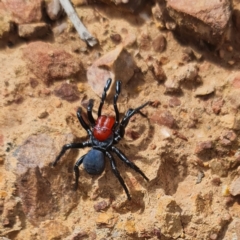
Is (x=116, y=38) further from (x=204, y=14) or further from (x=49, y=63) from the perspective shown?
(x=204, y=14)

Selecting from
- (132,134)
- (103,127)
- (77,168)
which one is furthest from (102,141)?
(77,168)

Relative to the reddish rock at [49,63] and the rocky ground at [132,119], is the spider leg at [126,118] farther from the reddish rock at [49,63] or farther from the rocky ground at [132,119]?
the reddish rock at [49,63]

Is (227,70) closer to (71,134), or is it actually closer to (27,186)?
(71,134)

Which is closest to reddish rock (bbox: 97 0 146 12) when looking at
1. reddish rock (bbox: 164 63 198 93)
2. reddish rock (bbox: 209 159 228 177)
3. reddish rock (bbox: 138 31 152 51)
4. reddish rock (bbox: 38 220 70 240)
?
reddish rock (bbox: 138 31 152 51)

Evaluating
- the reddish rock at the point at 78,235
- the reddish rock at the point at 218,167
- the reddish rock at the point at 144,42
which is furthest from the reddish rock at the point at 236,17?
the reddish rock at the point at 78,235

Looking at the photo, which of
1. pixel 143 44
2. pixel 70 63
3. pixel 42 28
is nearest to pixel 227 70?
pixel 143 44

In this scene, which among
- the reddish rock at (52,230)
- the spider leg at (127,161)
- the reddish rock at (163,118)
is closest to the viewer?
the reddish rock at (52,230)
